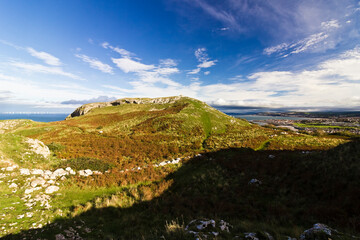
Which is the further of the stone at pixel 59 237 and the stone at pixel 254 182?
the stone at pixel 254 182

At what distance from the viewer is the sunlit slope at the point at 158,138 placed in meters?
24.9

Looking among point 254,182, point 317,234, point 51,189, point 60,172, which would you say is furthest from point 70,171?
point 317,234

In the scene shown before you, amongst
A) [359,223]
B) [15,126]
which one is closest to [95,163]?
[359,223]

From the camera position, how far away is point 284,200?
9.91m

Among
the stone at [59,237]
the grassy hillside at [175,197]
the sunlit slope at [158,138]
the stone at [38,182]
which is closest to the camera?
the stone at [59,237]

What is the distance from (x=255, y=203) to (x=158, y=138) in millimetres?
29437

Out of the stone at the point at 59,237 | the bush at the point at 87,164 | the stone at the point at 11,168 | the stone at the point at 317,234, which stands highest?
the stone at the point at 317,234

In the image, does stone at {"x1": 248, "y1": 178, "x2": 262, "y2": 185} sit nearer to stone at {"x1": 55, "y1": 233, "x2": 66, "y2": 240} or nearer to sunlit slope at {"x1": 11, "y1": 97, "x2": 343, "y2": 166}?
stone at {"x1": 55, "y1": 233, "x2": 66, "y2": 240}

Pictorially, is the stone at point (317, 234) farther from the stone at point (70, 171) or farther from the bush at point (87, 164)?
the stone at point (70, 171)

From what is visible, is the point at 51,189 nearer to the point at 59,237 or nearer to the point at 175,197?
the point at 59,237

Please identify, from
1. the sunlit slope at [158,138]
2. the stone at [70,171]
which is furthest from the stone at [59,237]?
the sunlit slope at [158,138]

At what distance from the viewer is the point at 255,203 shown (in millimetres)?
9875

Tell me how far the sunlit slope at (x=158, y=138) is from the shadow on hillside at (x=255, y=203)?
1216 centimetres

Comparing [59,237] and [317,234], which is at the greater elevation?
[317,234]
